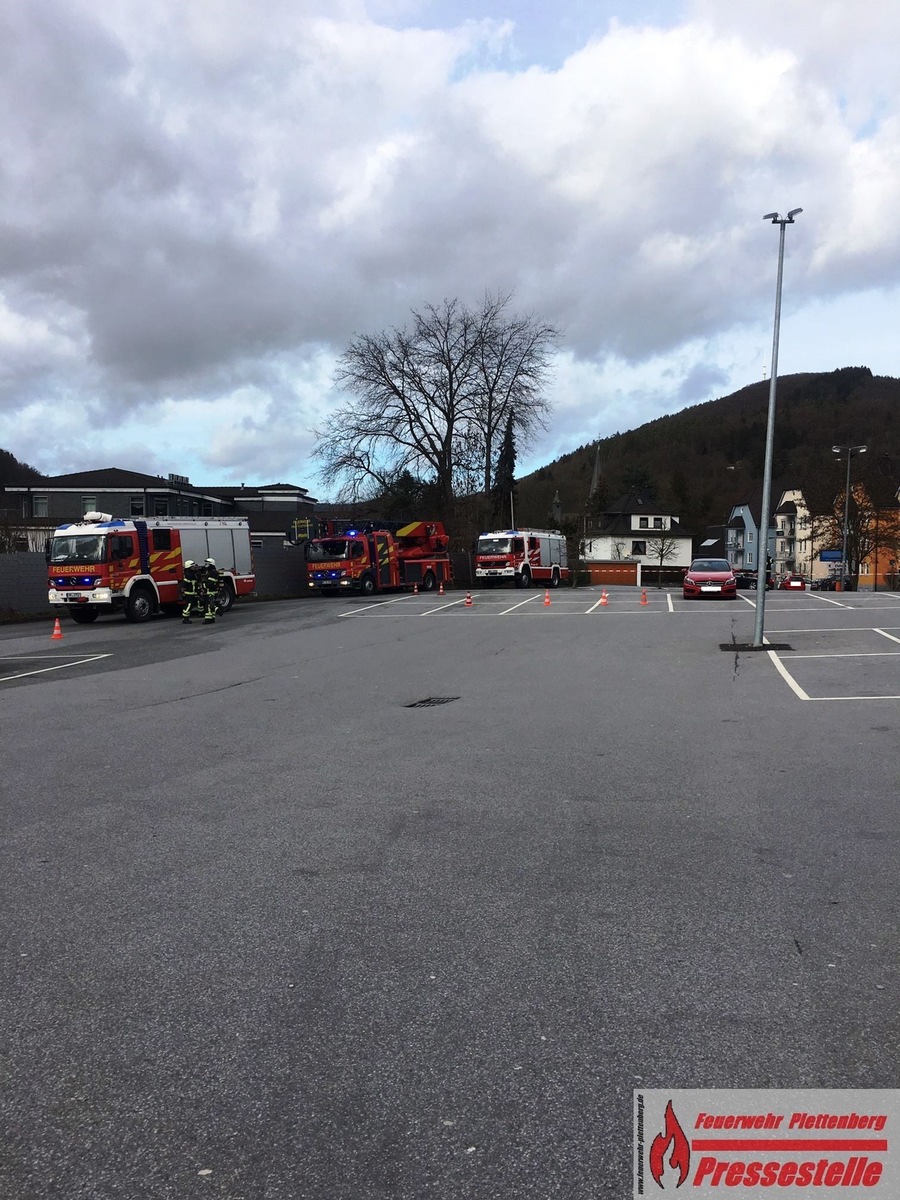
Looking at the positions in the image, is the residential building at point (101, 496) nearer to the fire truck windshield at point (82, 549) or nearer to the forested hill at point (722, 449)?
the fire truck windshield at point (82, 549)

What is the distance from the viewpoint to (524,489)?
131 meters

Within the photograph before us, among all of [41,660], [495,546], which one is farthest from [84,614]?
[495,546]

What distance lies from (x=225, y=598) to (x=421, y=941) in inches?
1038

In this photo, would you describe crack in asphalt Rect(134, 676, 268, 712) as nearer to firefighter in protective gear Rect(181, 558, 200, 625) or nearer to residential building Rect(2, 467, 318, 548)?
firefighter in protective gear Rect(181, 558, 200, 625)

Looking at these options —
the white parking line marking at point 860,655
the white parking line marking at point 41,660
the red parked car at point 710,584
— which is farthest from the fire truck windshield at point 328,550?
the white parking line marking at point 860,655

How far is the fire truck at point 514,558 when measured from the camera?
46.1 metres

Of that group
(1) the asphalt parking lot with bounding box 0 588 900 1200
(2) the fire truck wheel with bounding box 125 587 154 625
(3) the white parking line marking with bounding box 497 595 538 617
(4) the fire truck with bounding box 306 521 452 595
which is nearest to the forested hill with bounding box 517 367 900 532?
(4) the fire truck with bounding box 306 521 452 595

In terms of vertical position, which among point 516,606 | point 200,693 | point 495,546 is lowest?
point 516,606

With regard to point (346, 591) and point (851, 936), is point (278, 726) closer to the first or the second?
point (851, 936)

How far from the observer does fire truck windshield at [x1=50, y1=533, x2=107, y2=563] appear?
26.0 metres

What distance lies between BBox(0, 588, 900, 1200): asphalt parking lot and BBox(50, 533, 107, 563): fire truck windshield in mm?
16387

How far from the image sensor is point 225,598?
29.7 metres

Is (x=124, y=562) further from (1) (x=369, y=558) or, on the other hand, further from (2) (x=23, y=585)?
(1) (x=369, y=558)

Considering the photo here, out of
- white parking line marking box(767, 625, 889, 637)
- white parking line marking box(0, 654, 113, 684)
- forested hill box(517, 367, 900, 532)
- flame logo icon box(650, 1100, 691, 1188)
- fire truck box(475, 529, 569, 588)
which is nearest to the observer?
flame logo icon box(650, 1100, 691, 1188)
